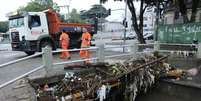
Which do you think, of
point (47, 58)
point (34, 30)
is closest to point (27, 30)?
point (34, 30)

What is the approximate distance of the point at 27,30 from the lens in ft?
57.2

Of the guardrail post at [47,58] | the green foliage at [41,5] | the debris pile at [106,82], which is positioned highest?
the green foliage at [41,5]

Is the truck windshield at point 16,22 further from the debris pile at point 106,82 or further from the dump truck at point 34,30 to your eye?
the debris pile at point 106,82

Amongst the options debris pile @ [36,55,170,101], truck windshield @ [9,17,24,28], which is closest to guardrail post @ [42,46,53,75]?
debris pile @ [36,55,170,101]

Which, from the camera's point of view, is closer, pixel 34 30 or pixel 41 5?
pixel 34 30

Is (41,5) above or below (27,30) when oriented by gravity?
above

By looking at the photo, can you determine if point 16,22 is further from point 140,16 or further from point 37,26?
point 140,16

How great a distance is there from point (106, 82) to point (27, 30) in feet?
35.3

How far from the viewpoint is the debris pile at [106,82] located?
7235 millimetres

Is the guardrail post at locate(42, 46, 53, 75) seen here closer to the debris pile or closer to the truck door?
the debris pile

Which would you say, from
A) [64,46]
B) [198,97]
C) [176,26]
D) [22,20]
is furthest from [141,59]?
[22,20]

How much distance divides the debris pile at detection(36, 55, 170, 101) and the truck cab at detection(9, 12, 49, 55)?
9.47 m

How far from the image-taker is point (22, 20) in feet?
57.7

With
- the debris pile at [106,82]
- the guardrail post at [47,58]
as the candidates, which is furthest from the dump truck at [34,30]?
the guardrail post at [47,58]
